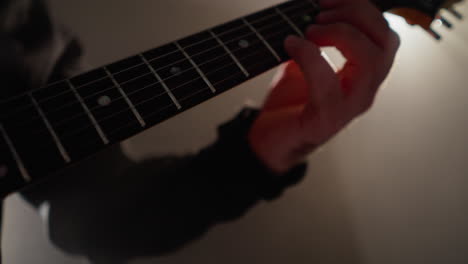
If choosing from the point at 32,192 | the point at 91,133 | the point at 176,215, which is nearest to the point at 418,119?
the point at 176,215

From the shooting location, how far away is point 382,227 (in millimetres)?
567

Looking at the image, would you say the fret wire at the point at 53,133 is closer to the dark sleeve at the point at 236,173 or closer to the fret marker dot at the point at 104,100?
the fret marker dot at the point at 104,100

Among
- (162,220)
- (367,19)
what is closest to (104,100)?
(162,220)

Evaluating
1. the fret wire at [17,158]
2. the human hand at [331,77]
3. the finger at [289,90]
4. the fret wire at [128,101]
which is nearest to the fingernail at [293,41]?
the human hand at [331,77]

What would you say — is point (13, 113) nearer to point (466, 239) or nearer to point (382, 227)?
point (382, 227)

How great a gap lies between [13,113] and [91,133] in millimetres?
75

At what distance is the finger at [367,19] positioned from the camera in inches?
16.5

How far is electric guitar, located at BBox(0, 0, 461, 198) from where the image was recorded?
27 centimetres

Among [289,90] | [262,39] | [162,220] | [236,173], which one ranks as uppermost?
[262,39]

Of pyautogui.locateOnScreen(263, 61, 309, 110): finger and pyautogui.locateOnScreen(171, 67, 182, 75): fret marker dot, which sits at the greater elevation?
pyautogui.locateOnScreen(171, 67, 182, 75): fret marker dot

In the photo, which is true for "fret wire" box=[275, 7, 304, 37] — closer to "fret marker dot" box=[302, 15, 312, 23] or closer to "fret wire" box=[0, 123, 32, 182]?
"fret marker dot" box=[302, 15, 312, 23]

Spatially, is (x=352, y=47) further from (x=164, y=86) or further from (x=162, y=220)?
(x=162, y=220)

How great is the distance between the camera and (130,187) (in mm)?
524

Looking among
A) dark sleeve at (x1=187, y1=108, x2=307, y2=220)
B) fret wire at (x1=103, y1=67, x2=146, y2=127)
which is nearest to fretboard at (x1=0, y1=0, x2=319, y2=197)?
fret wire at (x1=103, y1=67, x2=146, y2=127)
